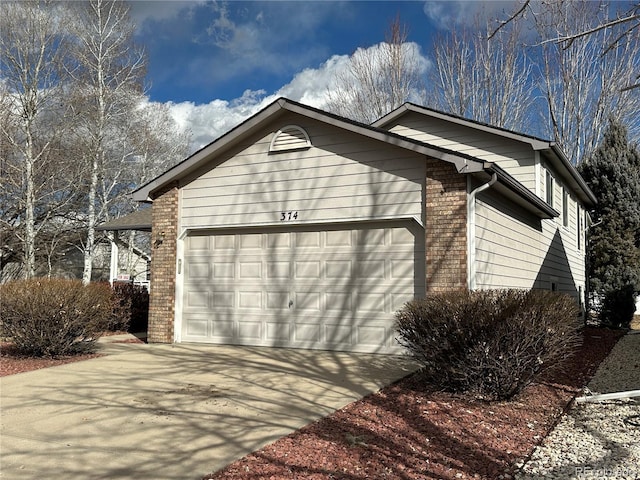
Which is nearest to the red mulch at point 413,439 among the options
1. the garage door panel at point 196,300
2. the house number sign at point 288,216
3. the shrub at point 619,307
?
the house number sign at point 288,216

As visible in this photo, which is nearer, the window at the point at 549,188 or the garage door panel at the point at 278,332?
the garage door panel at the point at 278,332

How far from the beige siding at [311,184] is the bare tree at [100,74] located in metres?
11.6

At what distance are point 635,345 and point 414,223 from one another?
22.6 feet

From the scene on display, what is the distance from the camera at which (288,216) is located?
10547 millimetres

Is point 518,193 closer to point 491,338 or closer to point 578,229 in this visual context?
point 491,338

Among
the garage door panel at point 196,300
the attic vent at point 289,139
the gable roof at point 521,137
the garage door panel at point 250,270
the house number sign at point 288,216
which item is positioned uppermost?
the gable roof at point 521,137

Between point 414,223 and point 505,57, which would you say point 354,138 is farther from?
point 505,57

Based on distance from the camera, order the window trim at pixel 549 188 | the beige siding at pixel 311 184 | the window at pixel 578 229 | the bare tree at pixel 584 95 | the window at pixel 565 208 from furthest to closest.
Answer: the bare tree at pixel 584 95 → the window at pixel 578 229 → the window at pixel 565 208 → the window trim at pixel 549 188 → the beige siding at pixel 311 184

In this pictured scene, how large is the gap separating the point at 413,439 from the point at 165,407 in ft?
9.07

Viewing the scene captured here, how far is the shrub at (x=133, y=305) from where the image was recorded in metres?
14.2

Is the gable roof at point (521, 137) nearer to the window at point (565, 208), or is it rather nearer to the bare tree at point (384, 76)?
the window at point (565, 208)

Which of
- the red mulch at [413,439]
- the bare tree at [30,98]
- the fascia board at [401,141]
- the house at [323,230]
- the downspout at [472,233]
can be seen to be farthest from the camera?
the bare tree at [30,98]

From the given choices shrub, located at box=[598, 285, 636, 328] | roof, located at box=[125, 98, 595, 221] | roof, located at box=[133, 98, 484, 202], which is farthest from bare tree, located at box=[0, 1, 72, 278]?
shrub, located at box=[598, 285, 636, 328]

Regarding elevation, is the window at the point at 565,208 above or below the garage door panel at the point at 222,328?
above
